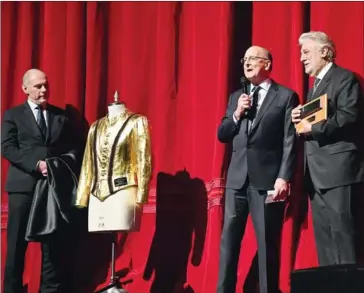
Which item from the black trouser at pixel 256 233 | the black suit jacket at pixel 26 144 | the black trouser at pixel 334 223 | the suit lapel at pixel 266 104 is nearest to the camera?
the black trouser at pixel 334 223

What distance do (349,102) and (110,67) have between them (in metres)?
1.67

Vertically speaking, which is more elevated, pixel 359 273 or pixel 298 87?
pixel 298 87

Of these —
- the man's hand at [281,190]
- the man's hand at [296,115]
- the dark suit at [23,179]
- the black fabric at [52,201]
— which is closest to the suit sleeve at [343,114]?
the man's hand at [296,115]

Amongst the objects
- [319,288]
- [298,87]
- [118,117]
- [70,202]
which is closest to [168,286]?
[70,202]

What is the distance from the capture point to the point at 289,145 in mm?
3689

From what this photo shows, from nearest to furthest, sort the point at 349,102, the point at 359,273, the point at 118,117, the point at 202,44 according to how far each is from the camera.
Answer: the point at 359,273, the point at 349,102, the point at 118,117, the point at 202,44

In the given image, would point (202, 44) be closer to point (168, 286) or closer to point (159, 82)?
point (159, 82)

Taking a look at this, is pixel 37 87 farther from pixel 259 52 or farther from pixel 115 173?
pixel 259 52

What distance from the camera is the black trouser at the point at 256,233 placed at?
3637 mm

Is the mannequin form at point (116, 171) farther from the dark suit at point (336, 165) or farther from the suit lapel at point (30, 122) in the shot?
the dark suit at point (336, 165)

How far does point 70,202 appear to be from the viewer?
4.17 metres

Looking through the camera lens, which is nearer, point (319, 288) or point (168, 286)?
point (319, 288)

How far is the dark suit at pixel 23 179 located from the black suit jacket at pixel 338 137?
143 cm

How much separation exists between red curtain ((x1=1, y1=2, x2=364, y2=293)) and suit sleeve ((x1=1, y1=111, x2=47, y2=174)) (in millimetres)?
494
